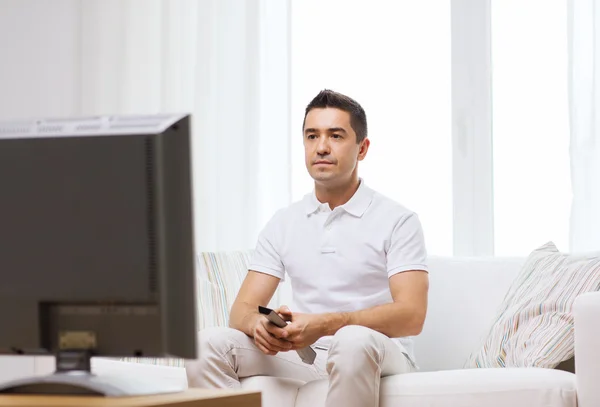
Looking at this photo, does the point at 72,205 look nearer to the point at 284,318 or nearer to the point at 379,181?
the point at 284,318

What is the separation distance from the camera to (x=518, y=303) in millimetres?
2643

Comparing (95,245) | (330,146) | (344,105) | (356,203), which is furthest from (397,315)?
(95,245)

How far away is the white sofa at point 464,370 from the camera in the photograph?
6.93ft

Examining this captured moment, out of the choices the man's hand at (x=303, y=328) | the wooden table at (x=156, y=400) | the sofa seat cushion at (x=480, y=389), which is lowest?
the sofa seat cushion at (x=480, y=389)

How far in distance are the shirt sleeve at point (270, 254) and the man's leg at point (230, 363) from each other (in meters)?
0.35

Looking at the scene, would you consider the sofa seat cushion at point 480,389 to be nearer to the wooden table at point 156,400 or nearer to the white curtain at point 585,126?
the wooden table at point 156,400

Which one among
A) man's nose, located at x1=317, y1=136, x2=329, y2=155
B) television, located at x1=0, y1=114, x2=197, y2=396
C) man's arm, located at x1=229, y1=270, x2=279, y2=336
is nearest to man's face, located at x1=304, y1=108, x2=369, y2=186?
man's nose, located at x1=317, y1=136, x2=329, y2=155

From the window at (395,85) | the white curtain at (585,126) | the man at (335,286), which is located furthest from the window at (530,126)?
the man at (335,286)

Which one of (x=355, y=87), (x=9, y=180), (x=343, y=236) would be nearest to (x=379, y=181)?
(x=355, y=87)

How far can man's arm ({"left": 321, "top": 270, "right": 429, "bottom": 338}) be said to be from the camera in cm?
240

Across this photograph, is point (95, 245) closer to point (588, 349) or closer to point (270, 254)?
point (588, 349)

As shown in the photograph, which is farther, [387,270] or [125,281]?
[387,270]

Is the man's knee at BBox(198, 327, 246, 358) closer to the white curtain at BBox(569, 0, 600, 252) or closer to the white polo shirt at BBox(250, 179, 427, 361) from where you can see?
the white polo shirt at BBox(250, 179, 427, 361)

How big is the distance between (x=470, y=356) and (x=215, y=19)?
7.70 feet
